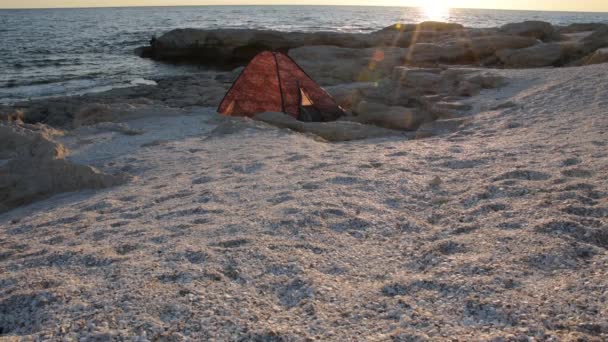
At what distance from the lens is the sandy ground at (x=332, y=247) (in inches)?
82.1

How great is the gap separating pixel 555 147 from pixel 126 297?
424cm

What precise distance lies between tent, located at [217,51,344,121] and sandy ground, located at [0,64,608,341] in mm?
3705

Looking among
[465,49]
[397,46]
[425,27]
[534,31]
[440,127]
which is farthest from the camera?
[425,27]

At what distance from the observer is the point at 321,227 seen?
3.25 m

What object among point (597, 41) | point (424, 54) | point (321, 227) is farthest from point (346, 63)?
point (321, 227)

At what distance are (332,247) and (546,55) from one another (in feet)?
46.4

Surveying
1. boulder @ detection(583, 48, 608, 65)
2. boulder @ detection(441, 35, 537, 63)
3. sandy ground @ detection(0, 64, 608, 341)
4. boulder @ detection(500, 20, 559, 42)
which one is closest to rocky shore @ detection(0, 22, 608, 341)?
sandy ground @ detection(0, 64, 608, 341)

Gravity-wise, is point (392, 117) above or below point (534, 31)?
below

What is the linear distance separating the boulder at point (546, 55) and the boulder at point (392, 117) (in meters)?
8.26

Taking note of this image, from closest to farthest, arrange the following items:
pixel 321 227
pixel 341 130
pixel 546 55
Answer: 1. pixel 321 227
2. pixel 341 130
3. pixel 546 55

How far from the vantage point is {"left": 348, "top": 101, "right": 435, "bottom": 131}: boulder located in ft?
24.8

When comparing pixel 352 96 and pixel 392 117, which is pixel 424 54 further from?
pixel 392 117

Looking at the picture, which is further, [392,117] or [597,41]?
[597,41]

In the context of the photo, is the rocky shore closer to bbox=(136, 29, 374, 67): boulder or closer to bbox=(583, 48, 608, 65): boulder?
bbox=(583, 48, 608, 65): boulder
